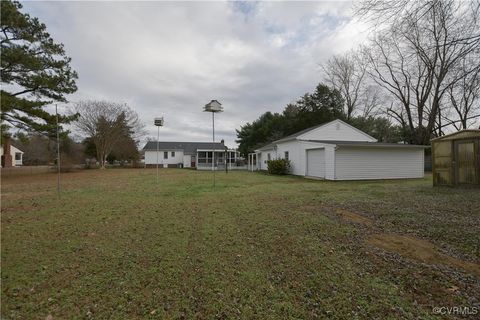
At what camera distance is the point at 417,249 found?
3.66 meters

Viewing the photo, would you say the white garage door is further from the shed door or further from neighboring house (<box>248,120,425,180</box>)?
the shed door

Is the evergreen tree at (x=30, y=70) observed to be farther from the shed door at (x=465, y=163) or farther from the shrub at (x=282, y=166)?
the shed door at (x=465, y=163)

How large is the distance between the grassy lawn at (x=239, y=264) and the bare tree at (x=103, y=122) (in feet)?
84.9

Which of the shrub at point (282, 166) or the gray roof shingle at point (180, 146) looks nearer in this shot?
the shrub at point (282, 166)

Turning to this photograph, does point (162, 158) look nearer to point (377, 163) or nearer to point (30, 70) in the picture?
point (30, 70)

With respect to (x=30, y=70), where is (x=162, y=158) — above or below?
below

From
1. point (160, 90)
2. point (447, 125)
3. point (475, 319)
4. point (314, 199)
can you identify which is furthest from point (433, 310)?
point (447, 125)

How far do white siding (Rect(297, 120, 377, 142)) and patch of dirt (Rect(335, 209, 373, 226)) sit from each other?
14.2 m

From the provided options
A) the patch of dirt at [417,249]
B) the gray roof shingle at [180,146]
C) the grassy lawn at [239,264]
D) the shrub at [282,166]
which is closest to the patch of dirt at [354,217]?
the grassy lawn at [239,264]

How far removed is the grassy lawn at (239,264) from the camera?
2.31 m

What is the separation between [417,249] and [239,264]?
271 cm

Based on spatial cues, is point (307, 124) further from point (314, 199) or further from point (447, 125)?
point (314, 199)

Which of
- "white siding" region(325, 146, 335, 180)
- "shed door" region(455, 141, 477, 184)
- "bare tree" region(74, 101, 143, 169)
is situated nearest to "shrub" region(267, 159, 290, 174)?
"white siding" region(325, 146, 335, 180)

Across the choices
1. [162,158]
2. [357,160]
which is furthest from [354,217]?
[162,158]
